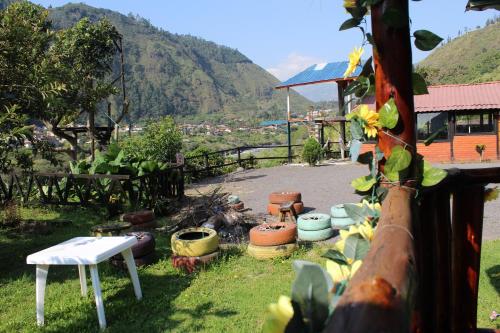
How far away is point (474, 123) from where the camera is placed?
17047 millimetres

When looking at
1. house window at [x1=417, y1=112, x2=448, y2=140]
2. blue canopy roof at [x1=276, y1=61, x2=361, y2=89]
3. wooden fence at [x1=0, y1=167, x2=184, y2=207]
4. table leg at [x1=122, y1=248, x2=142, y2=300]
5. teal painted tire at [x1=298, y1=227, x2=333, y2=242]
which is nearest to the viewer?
table leg at [x1=122, y1=248, x2=142, y2=300]

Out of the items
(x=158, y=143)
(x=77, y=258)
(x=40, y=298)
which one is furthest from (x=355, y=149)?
(x=158, y=143)

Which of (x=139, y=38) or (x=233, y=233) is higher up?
(x=139, y=38)

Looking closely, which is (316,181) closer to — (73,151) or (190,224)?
(190,224)

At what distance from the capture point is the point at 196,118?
4508 inches

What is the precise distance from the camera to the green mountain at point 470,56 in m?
58.0

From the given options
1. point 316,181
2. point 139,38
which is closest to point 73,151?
point 316,181

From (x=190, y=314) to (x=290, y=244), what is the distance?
6.85 feet

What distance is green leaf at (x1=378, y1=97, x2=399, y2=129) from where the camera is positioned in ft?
4.01

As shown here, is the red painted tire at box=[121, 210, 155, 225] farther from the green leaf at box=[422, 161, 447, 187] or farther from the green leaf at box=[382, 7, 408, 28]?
the green leaf at box=[382, 7, 408, 28]

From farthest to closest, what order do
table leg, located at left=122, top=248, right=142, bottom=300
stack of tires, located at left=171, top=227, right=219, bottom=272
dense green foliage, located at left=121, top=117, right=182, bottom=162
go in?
dense green foliage, located at left=121, top=117, right=182, bottom=162 → stack of tires, located at left=171, top=227, right=219, bottom=272 → table leg, located at left=122, top=248, right=142, bottom=300

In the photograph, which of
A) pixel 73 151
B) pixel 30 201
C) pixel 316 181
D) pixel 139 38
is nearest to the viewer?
pixel 30 201

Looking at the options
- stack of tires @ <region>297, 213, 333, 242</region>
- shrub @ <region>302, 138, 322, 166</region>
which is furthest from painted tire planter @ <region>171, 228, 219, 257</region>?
shrub @ <region>302, 138, 322, 166</region>

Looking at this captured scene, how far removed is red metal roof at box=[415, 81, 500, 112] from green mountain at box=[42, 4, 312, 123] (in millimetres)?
81026
